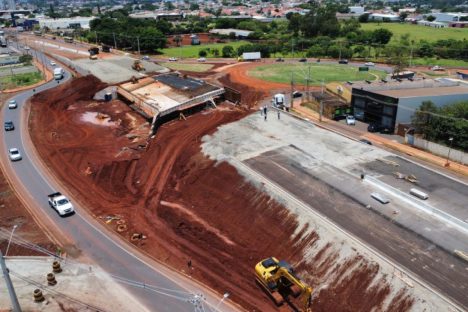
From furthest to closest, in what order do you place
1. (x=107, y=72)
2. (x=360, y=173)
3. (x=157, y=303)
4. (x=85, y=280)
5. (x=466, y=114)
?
(x=107, y=72) → (x=466, y=114) → (x=360, y=173) → (x=85, y=280) → (x=157, y=303)

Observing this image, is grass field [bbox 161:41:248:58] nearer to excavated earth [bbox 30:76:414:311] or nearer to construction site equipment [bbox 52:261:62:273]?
excavated earth [bbox 30:76:414:311]

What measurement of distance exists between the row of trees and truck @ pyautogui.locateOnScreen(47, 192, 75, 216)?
41.7 metres

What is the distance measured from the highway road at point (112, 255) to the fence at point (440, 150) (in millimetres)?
33272

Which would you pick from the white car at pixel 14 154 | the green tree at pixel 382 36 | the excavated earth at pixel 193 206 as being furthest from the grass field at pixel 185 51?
the white car at pixel 14 154

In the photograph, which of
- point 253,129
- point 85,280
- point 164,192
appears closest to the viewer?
point 85,280

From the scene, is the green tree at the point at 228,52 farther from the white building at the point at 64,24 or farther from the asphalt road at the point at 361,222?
the white building at the point at 64,24

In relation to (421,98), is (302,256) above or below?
below

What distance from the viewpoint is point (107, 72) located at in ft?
304

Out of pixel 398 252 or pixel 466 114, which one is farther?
pixel 466 114

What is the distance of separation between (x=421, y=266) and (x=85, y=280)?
22642mm

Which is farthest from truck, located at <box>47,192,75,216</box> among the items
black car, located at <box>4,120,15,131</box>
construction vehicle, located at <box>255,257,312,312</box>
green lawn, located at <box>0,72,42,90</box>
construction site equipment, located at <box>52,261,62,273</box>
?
green lawn, located at <box>0,72,42,90</box>

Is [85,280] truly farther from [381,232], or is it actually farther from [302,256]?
[381,232]

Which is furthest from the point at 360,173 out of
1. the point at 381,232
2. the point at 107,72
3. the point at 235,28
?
the point at 235,28

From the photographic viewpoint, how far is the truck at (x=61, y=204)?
36719 mm
